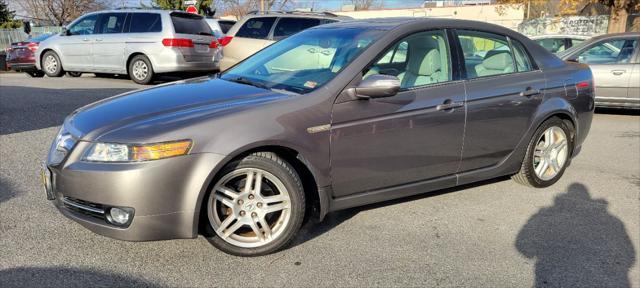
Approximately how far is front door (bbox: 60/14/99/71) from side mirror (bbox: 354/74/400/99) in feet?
34.3

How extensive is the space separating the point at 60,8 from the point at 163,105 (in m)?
53.2

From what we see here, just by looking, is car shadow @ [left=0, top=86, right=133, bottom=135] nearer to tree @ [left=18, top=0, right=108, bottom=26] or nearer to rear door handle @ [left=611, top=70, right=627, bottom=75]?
rear door handle @ [left=611, top=70, right=627, bottom=75]

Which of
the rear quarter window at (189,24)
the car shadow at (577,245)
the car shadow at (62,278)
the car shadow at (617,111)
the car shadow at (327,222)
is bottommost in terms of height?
the car shadow at (617,111)

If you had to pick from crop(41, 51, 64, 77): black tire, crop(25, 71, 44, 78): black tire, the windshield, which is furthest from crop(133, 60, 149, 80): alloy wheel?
the windshield

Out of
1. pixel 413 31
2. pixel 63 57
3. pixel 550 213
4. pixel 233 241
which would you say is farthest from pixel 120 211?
pixel 63 57

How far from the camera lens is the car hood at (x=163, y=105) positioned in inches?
122

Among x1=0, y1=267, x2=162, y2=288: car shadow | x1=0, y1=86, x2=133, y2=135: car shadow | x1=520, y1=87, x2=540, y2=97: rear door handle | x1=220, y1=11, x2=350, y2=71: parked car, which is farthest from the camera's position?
Answer: x1=220, y1=11, x2=350, y2=71: parked car

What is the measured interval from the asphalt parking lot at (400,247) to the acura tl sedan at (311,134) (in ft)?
0.77

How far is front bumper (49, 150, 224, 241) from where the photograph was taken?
2.87 m

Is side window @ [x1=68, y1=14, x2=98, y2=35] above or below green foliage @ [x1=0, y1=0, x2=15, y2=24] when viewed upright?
below

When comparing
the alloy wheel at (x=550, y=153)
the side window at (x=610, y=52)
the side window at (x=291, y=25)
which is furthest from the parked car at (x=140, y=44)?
the alloy wheel at (x=550, y=153)

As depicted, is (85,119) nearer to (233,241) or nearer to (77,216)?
(77,216)

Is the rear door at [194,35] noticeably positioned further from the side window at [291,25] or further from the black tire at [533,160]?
the black tire at [533,160]

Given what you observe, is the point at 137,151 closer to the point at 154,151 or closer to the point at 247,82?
the point at 154,151
